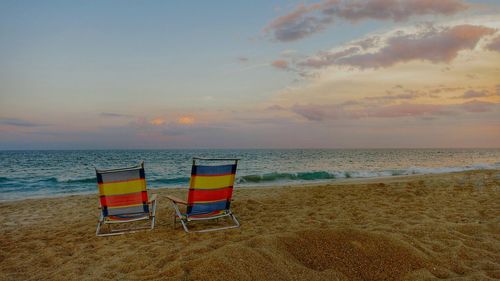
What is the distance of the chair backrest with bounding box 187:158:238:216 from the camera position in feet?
17.2

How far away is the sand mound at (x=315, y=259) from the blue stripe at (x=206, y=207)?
1.68 m

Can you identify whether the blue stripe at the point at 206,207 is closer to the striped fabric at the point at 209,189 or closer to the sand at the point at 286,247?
the striped fabric at the point at 209,189

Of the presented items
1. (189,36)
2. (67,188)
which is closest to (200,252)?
(189,36)

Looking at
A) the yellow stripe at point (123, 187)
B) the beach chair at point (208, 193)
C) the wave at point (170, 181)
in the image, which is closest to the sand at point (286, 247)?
the beach chair at point (208, 193)

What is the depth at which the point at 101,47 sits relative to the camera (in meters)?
15.4

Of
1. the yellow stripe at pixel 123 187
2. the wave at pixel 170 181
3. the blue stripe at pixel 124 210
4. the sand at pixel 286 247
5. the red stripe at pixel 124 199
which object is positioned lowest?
the wave at pixel 170 181

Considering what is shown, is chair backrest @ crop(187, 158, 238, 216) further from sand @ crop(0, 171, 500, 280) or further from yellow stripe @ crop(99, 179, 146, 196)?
yellow stripe @ crop(99, 179, 146, 196)

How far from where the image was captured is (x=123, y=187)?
5438 mm

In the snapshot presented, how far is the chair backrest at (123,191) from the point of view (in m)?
5.34

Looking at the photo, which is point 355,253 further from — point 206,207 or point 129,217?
point 129,217

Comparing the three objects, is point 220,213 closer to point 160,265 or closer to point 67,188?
point 160,265

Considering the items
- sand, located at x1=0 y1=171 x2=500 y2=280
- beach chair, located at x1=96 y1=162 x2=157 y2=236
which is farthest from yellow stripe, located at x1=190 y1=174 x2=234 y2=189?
beach chair, located at x1=96 y1=162 x2=157 y2=236

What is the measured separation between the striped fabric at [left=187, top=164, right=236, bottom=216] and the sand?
46 centimetres

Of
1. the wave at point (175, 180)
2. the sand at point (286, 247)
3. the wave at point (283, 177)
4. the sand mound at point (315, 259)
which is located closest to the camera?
the sand mound at point (315, 259)
